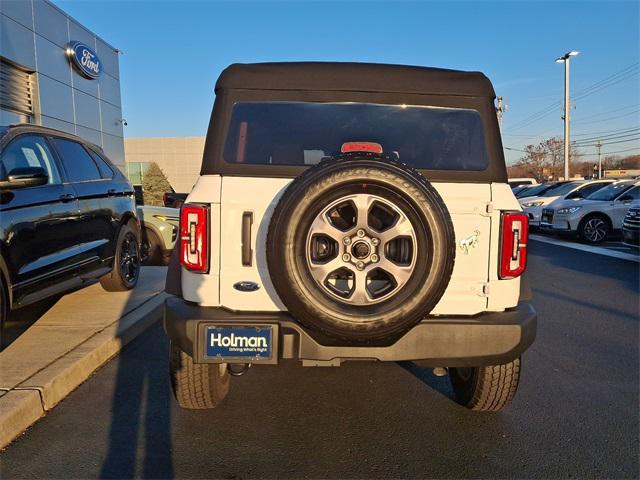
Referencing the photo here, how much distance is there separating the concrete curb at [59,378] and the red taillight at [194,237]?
141cm

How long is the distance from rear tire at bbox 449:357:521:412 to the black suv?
323cm

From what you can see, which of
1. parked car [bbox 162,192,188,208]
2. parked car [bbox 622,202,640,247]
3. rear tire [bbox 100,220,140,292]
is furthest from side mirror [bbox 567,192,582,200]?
rear tire [bbox 100,220,140,292]

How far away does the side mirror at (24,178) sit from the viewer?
357cm

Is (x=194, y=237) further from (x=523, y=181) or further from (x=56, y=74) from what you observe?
(x=523, y=181)

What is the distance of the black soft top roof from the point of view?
2750mm

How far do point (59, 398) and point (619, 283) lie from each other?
7.46m

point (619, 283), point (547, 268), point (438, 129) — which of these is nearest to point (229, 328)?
point (438, 129)

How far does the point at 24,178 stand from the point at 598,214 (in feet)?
42.7

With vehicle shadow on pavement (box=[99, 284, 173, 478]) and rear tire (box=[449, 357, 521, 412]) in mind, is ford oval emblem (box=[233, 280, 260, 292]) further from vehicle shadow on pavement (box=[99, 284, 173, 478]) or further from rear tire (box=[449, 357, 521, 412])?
rear tire (box=[449, 357, 521, 412])

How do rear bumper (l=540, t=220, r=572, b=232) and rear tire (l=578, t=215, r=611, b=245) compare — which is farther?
rear bumper (l=540, t=220, r=572, b=232)

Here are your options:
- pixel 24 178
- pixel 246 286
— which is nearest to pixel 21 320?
pixel 24 178

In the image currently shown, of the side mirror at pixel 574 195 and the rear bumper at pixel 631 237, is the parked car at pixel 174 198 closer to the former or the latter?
the rear bumper at pixel 631 237

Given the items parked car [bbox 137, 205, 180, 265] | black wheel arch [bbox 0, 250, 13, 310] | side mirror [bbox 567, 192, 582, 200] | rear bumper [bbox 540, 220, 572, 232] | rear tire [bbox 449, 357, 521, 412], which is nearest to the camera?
rear tire [bbox 449, 357, 521, 412]

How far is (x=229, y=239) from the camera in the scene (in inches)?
99.4
